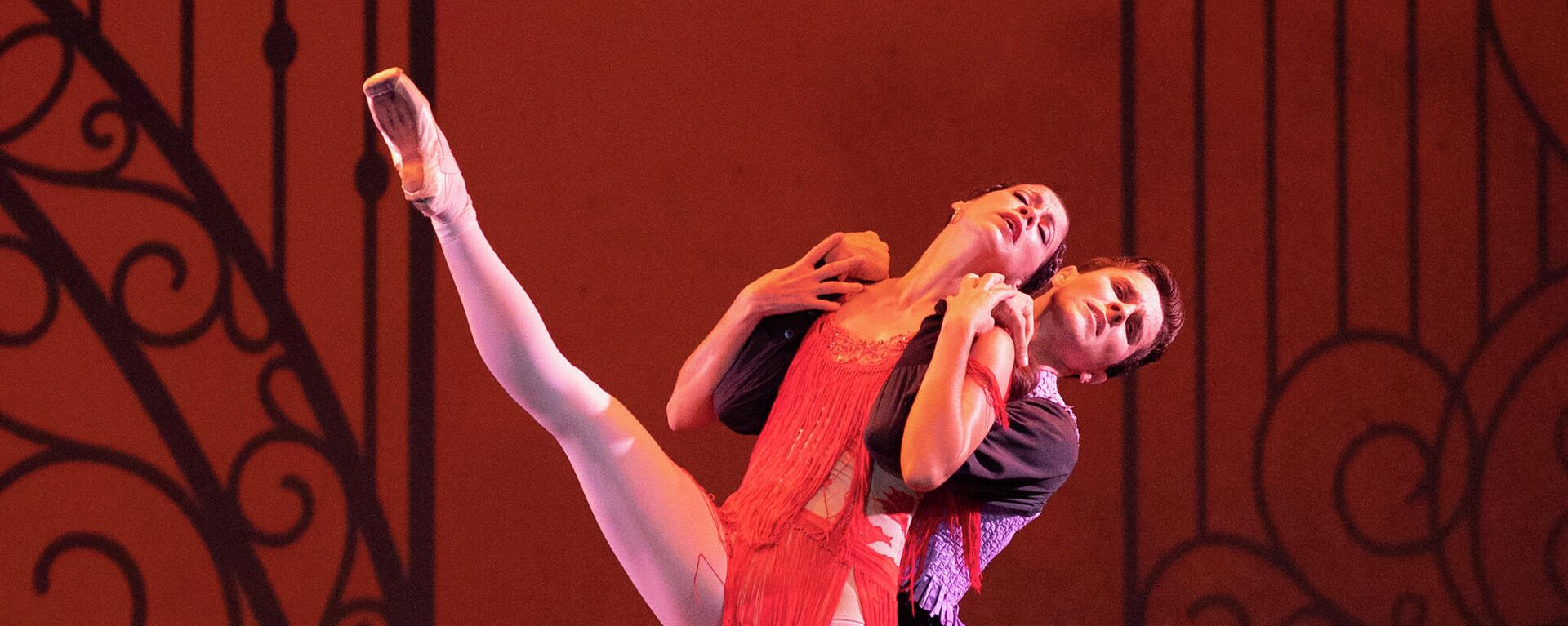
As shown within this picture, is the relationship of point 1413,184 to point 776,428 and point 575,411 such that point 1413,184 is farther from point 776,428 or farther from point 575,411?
point 575,411

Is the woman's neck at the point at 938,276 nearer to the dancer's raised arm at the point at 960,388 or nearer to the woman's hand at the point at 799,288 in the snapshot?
the woman's hand at the point at 799,288

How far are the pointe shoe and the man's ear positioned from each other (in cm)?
74

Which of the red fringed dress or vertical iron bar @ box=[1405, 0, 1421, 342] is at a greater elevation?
vertical iron bar @ box=[1405, 0, 1421, 342]

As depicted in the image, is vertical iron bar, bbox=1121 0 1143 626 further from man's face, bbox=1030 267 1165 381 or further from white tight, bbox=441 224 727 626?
white tight, bbox=441 224 727 626

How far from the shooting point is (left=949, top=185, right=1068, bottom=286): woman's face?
1.86 metres

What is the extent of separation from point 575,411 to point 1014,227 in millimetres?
604

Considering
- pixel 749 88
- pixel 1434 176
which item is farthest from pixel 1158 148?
pixel 749 88

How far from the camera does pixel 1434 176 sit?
117 inches

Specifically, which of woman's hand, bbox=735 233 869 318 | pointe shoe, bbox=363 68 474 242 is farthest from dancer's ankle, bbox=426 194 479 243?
woman's hand, bbox=735 233 869 318

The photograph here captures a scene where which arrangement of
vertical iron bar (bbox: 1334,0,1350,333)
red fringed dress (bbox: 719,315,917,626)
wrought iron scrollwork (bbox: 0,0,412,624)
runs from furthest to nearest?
vertical iron bar (bbox: 1334,0,1350,333) < wrought iron scrollwork (bbox: 0,0,412,624) < red fringed dress (bbox: 719,315,917,626)

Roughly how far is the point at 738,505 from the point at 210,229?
1195 millimetres

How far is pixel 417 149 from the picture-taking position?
1.54m

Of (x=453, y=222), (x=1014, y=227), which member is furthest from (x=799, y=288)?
(x=453, y=222)

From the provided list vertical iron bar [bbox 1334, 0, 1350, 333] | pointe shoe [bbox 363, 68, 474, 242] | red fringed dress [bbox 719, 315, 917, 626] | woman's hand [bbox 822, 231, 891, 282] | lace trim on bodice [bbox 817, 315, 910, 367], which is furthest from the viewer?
vertical iron bar [bbox 1334, 0, 1350, 333]
